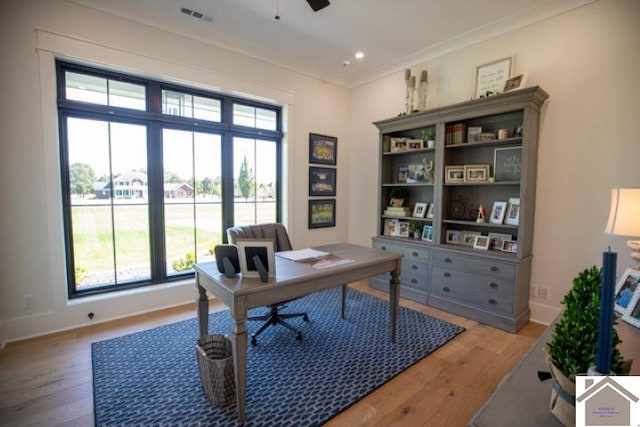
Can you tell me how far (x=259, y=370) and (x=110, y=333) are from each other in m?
1.54

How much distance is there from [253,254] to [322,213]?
9.00 feet

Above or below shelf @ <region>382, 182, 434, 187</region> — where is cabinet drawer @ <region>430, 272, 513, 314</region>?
below

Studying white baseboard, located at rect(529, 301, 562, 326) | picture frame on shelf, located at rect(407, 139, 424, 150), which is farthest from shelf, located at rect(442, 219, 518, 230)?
picture frame on shelf, located at rect(407, 139, 424, 150)

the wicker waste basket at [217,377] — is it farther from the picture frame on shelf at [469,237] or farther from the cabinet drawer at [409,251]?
the picture frame on shelf at [469,237]

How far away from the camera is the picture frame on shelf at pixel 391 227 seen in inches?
156

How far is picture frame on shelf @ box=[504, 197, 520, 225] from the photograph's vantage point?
293cm

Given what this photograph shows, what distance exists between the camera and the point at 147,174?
320 cm

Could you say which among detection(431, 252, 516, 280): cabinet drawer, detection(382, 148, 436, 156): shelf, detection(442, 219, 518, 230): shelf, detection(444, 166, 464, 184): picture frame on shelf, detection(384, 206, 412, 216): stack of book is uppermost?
detection(382, 148, 436, 156): shelf

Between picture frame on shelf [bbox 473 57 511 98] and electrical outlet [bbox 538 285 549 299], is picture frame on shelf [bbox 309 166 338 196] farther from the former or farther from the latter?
electrical outlet [bbox 538 285 549 299]

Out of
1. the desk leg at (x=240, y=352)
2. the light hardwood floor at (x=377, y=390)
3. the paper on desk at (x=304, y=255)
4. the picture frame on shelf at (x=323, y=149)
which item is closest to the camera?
the desk leg at (x=240, y=352)

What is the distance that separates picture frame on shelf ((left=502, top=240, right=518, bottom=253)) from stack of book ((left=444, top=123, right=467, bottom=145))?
3.74ft

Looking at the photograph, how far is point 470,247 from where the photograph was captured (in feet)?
10.6

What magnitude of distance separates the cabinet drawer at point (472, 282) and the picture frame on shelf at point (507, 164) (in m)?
1.01

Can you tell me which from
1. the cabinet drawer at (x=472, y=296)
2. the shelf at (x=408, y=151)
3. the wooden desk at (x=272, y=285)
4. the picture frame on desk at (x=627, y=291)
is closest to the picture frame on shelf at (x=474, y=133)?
the shelf at (x=408, y=151)
